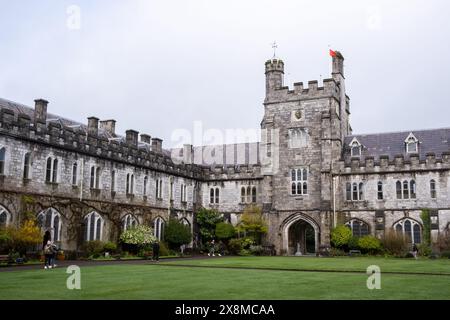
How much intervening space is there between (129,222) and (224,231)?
9182 millimetres

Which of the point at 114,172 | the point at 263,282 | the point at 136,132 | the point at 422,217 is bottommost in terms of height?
the point at 263,282

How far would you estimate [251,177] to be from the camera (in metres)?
45.3

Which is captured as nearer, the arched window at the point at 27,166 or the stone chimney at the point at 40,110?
the arched window at the point at 27,166

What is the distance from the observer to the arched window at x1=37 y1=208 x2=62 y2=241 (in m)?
29.5

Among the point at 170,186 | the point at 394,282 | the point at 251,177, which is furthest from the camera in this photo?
the point at 251,177

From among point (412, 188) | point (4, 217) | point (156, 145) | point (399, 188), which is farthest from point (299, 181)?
point (4, 217)

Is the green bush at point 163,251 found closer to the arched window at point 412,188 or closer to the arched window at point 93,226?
the arched window at point 93,226

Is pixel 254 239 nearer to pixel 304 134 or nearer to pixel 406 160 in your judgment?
pixel 304 134

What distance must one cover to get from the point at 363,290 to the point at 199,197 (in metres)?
33.8

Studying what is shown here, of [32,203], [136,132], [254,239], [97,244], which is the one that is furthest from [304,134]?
[32,203]

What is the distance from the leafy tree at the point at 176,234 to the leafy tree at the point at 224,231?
3189 millimetres

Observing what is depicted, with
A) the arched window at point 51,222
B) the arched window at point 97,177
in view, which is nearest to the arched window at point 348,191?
the arched window at point 97,177

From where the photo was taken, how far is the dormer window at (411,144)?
41.3m

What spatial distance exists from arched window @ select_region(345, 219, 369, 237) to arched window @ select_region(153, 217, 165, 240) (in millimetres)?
14943
